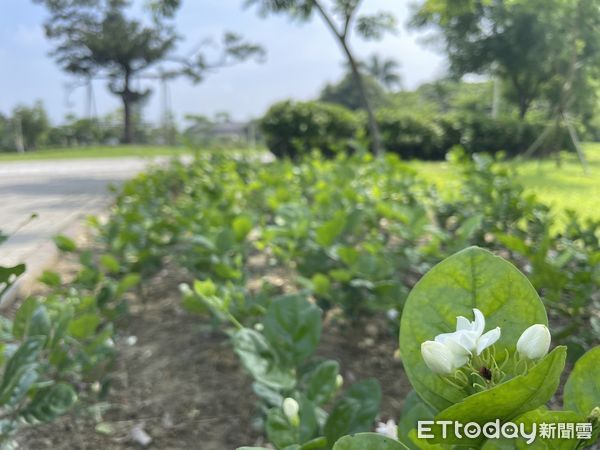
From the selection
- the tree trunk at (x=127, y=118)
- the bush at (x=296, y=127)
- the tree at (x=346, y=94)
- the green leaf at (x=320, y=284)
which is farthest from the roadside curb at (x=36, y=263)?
the tree at (x=346, y=94)

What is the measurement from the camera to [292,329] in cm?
112

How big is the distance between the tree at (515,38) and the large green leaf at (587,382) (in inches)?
171

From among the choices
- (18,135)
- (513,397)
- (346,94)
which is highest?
(346,94)

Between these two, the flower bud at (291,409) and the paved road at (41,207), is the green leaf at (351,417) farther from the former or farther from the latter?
the paved road at (41,207)

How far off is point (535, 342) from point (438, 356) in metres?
0.08

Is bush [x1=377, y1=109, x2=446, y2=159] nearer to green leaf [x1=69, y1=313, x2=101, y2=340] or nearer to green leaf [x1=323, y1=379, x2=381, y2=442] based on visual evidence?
green leaf [x1=69, y1=313, x2=101, y2=340]

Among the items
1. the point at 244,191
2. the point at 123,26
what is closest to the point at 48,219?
the point at 244,191

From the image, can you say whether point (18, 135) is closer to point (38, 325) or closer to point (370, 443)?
point (38, 325)

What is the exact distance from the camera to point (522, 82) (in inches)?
557

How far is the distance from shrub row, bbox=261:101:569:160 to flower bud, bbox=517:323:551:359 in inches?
520

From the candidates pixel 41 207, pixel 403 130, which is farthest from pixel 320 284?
pixel 403 130

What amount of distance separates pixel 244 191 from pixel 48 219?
2.72m

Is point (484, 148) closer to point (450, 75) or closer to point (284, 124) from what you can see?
point (450, 75)

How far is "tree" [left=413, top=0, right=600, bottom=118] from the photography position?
580 centimetres
